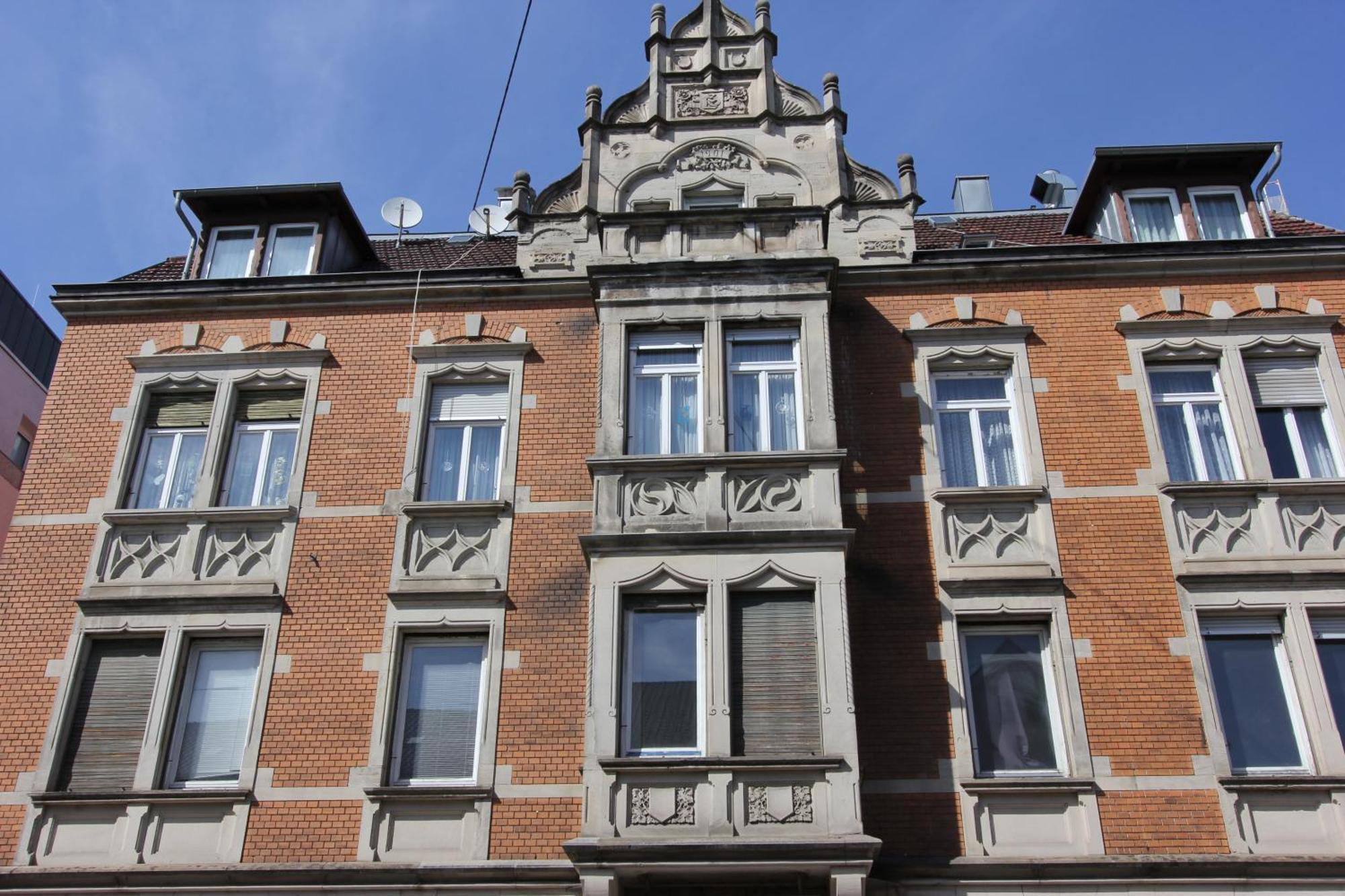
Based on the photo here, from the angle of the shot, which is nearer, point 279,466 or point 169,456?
point 279,466

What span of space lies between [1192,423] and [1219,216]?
370cm

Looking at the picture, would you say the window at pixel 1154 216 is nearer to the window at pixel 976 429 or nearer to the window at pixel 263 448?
the window at pixel 976 429

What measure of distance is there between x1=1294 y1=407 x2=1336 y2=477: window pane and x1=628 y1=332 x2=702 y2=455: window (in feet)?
23.5

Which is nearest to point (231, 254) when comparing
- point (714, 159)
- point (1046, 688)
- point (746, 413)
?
point (714, 159)

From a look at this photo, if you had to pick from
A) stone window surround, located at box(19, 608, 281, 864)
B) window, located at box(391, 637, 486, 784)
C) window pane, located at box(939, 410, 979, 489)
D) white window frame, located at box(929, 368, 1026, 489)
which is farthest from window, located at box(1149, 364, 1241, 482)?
stone window surround, located at box(19, 608, 281, 864)

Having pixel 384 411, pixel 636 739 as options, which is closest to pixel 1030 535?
pixel 636 739

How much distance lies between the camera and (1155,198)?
55.8ft

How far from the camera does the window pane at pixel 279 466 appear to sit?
14977 millimetres

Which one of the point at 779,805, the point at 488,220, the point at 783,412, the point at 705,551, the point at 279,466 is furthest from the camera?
the point at 488,220

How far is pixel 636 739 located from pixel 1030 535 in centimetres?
505

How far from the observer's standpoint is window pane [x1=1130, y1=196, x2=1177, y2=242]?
1672 centimetres

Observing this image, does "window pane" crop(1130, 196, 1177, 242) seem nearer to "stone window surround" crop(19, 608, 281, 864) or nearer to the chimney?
the chimney

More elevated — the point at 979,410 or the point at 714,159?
the point at 714,159

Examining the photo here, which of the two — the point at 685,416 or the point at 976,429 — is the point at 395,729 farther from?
the point at 976,429
